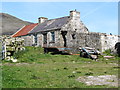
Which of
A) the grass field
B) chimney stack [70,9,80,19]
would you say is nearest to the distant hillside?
chimney stack [70,9,80,19]

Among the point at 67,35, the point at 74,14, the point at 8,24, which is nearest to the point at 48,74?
the point at 67,35

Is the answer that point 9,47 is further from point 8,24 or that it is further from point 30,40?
point 8,24

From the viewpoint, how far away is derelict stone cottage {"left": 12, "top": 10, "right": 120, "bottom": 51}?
33094 mm

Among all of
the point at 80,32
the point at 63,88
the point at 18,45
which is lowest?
the point at 63,88

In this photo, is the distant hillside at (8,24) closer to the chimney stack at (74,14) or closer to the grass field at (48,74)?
the chimney stack at (74,14)

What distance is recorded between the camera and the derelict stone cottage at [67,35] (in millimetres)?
33094

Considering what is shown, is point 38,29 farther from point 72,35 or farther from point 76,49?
point 76,49

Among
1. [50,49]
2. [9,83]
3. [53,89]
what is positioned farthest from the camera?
[50,49]

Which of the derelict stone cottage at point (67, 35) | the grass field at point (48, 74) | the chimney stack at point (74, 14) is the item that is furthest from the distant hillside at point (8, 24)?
the grass field at point (48, 74)

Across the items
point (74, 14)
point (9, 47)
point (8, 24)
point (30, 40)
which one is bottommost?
point (9, 47)

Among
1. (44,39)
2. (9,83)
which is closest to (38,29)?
(44,39)

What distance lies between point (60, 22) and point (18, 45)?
42.5 ft

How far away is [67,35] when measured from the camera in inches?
1298

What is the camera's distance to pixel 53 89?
6934mm
